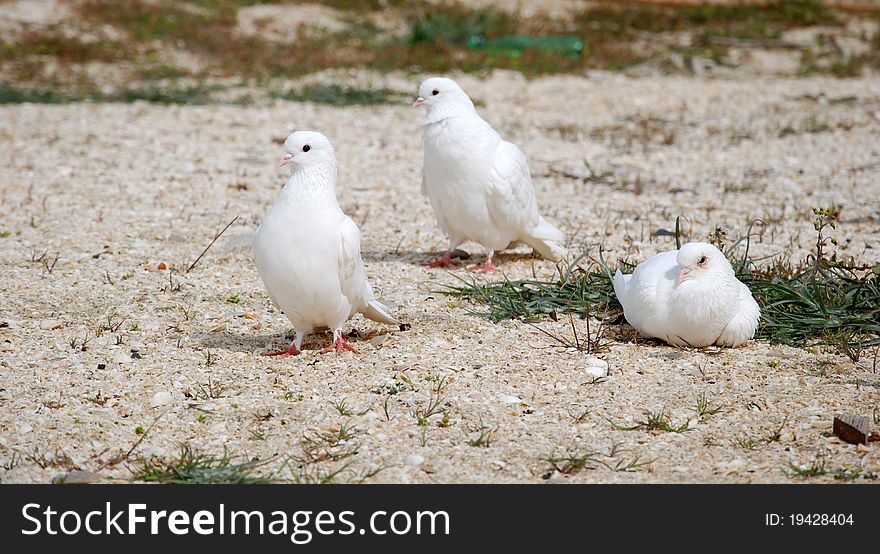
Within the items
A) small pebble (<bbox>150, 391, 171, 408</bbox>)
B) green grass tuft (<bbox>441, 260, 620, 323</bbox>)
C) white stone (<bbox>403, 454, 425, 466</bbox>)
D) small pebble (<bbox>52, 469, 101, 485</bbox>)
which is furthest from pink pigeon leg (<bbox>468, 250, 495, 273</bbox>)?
small pebble (<bbox>52, 469, 101, 485</bbox>)

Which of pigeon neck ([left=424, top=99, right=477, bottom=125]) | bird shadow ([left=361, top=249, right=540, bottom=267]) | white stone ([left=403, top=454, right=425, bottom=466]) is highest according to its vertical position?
pigeon neck ([left=424, top=99, right=477, bottom=125])

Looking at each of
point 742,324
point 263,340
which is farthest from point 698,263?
point 263,340

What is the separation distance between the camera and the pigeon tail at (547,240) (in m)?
7.44

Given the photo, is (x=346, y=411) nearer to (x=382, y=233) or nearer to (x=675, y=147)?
(x=382, y=233)

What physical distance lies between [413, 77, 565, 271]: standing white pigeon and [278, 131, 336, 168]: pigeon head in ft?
6.05

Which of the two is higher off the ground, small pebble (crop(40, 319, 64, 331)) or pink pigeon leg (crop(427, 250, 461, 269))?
small pebble (crop(40, 319, 64, 331))

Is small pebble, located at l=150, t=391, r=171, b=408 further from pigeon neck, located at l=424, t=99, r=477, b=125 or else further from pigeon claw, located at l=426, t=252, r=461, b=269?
pigeon neck, located at l=424, t=99, r=477, b=125

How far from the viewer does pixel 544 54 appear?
15.8m

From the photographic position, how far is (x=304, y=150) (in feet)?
18.2

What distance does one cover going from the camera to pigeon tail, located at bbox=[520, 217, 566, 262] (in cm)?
744

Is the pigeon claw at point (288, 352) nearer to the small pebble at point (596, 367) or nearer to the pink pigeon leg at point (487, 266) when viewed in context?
the small pebble at point (596, 367)

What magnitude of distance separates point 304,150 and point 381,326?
1239mm

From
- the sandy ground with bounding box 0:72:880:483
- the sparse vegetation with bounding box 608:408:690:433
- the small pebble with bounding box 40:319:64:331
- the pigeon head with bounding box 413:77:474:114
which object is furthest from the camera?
the pigeon head with bounding box 413:77:474:114

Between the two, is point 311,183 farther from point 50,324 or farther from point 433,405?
point 50,324
